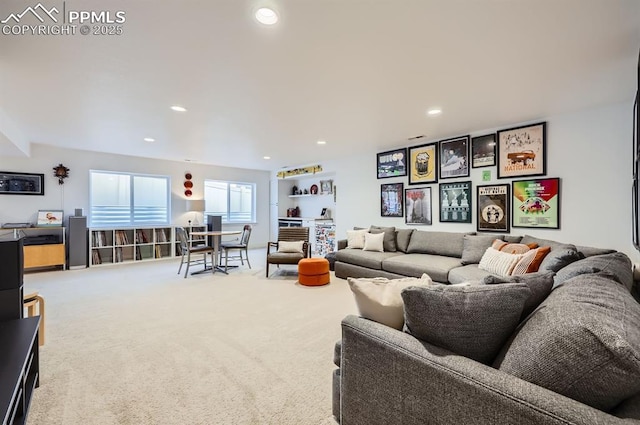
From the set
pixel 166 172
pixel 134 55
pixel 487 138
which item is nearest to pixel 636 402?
pixel 134 55

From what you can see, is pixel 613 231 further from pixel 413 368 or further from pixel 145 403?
pixel 145 403

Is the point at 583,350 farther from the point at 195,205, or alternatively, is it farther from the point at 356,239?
the point at 195,205

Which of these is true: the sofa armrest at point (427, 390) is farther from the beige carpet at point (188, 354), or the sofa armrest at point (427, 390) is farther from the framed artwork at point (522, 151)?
the framed artwork at point (522, 151)

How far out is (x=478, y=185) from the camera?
428cm

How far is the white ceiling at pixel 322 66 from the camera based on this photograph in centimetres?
173

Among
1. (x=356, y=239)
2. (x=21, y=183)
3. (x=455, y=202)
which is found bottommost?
(x=356, y=239)

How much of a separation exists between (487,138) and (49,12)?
4.80m

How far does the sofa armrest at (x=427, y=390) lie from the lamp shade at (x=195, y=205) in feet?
19.6

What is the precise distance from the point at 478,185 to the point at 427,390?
3.97 metres

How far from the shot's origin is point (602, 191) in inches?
128

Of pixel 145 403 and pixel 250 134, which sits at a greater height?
pixel 250 134

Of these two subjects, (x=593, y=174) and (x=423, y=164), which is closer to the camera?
(x=593, y=174)

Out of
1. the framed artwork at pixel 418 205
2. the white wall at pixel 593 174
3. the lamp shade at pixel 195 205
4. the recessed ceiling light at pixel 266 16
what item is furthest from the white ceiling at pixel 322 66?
the lamp shade at pixel 195 205

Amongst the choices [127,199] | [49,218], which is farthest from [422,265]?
[49,218]
